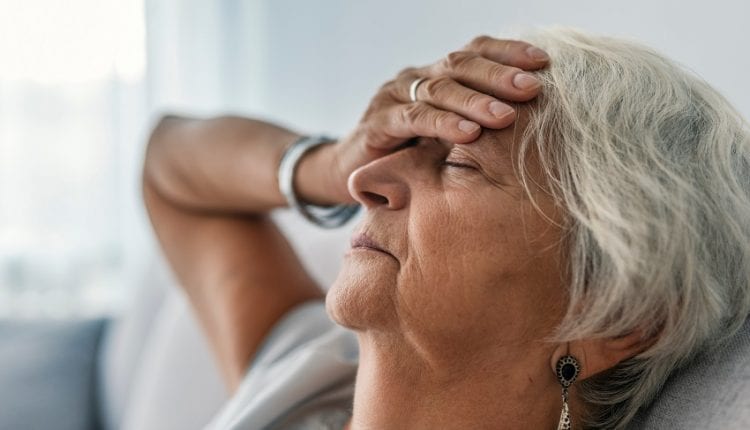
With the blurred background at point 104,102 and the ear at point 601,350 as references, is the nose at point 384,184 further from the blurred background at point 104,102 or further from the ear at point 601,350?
the blurred background at point 104,102

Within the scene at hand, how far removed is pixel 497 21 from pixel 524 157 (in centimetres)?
85

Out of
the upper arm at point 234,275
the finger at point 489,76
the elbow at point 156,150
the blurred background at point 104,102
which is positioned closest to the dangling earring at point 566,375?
the finger at point 489,76

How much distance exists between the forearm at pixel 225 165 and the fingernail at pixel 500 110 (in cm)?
47

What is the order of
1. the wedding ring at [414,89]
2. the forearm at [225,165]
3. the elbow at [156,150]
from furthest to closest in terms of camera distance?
the elbow at [156,150], the forearm at [225,165], the wedding ring at [414,89]

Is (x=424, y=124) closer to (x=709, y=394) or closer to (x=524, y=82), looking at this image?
(x=524, y=82)

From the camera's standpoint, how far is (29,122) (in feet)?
10.9

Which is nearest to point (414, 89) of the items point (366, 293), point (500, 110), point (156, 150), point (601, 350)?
point (500, 110)

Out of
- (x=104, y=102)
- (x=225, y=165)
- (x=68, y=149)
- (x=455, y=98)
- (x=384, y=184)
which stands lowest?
(x=68, y=149)

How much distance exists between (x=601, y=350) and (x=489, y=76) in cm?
35

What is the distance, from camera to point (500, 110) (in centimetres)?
100

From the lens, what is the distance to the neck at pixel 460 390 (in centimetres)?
102

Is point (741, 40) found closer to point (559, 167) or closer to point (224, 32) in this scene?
point (559, 167)

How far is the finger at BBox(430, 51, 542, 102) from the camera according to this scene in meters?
1.01

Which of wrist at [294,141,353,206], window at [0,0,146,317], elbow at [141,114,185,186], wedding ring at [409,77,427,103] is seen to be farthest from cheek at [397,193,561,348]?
window at [0,0,146,317]
